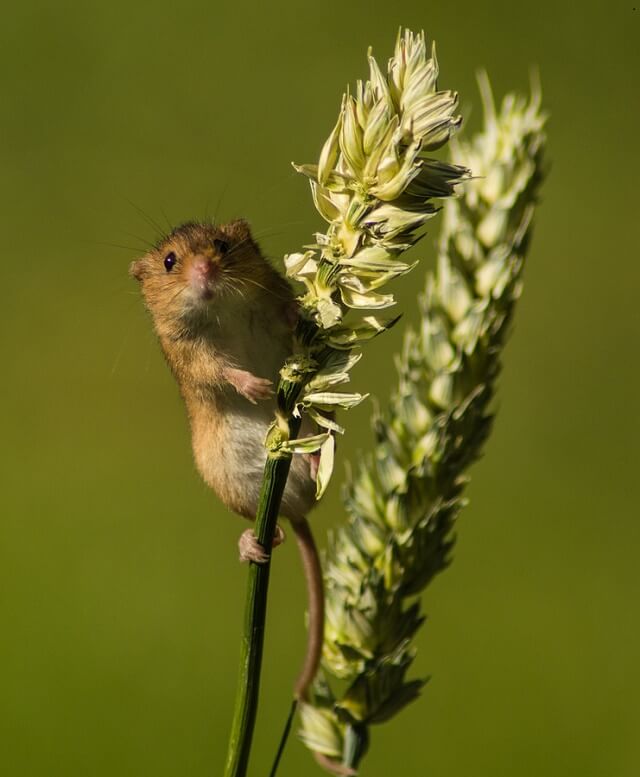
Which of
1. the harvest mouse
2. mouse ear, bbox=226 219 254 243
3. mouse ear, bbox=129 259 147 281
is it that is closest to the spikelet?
the harvest mouse

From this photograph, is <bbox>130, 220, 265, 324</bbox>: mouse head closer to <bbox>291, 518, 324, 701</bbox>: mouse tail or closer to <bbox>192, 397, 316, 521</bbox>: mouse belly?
<bbox>192, 397, 316, 521</bbox>: mouse belly

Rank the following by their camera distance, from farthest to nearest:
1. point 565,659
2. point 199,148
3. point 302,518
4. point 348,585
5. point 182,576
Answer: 1. point 199,148
2. point 182,576
3. point 565,659
4. point 302,518
5. point 348,585

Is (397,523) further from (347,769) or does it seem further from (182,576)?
(182,576)

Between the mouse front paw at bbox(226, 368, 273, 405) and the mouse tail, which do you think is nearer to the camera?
the mouse tail

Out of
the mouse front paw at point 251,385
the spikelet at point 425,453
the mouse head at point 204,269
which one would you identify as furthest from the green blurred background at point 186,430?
the spikelet at point 425,453

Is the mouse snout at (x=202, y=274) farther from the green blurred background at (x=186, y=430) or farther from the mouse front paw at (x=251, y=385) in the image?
the green blurred background at (x=186, y=430)

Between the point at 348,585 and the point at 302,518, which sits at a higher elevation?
the point at 302,518

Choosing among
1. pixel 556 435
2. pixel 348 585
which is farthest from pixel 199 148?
pixel 348 585
